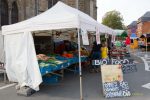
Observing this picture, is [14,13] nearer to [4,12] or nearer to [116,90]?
[4,12]

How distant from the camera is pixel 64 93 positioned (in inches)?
411

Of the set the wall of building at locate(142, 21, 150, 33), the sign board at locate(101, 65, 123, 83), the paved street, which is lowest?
the paved street

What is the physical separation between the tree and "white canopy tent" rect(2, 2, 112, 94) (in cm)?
8156

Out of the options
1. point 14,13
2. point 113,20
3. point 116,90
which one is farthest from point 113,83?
point 113,20

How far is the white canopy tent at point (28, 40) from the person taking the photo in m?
9.93

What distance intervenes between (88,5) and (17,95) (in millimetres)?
29916

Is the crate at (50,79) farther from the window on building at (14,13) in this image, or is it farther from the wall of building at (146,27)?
the wall of building at (146,27)

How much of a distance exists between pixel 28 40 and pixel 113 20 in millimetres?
84608

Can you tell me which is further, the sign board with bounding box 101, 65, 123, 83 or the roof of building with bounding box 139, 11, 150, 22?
the roof of building with bounding box 139, 11, 150, 22

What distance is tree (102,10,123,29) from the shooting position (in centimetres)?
9231

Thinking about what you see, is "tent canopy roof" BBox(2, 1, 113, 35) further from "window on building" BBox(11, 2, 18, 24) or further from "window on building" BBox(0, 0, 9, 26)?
"window on building" BBox(11, 2, 18, 24)

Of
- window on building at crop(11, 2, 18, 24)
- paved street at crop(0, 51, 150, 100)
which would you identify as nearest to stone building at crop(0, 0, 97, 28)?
window on building at crop(11, 2, 18, 24)

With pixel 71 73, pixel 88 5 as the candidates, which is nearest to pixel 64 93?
pixel 71 73

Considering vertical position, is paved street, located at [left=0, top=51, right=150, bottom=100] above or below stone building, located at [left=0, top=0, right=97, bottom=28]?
below
